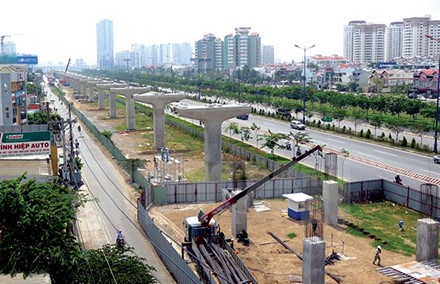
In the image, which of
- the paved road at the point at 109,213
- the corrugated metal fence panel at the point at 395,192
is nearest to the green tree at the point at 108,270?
the paved road at the point at 109,213

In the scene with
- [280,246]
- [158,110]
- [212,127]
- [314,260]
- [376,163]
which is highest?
[158,110]

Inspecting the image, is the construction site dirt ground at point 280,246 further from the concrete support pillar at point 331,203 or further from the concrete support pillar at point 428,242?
the concrete support pillar at point 428,242

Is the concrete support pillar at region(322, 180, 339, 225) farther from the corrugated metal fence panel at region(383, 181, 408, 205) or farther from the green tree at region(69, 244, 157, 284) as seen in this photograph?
the green tree at region(69, 244, 157, 284)

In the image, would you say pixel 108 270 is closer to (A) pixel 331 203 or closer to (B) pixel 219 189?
(A) pixel 331 203

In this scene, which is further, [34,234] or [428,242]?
[428,242]

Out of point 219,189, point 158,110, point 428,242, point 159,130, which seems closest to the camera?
point 428,242

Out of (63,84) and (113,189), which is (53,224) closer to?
(113,189)

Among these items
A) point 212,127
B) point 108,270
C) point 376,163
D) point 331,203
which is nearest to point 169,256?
point 108,270
